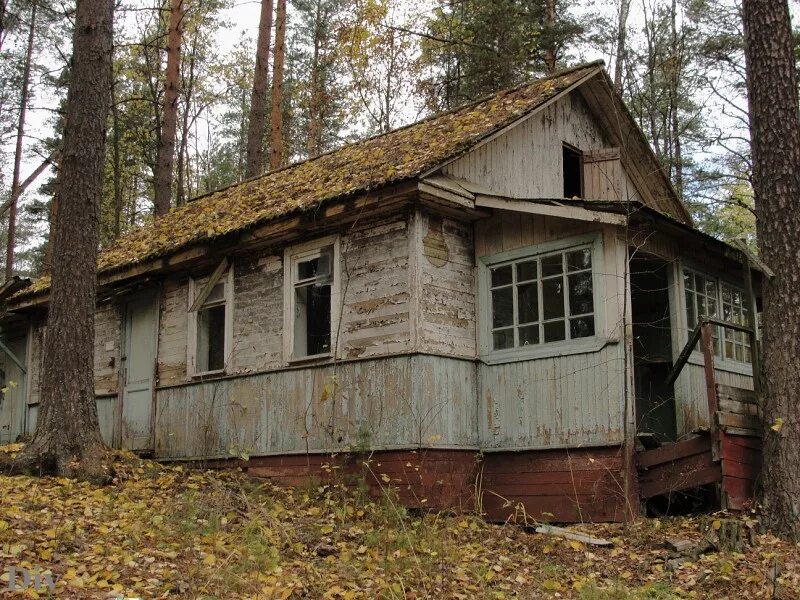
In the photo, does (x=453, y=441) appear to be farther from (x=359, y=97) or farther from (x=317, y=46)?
(x=317, y=46)

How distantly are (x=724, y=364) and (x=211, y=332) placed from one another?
7.56 m

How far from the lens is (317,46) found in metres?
32.1

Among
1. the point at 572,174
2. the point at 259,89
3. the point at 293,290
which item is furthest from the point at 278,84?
the point at 293,290

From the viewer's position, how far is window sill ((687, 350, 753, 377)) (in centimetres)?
1066

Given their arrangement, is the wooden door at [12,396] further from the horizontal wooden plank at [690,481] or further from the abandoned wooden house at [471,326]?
the horizontal wooden plank at [690,481]

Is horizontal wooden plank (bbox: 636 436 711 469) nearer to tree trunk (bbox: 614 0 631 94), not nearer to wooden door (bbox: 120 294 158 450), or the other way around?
wooden door (bbox: 120 294 158 450)

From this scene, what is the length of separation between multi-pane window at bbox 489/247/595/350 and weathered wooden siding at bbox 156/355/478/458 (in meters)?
0.73

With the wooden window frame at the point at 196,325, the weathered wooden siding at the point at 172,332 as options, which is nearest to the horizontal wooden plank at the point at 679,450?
the wooden window frame at the point at 196,325

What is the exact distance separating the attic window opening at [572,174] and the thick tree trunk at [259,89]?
9339mm

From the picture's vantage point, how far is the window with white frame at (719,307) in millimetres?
11008

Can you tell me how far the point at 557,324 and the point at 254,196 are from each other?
6.02 metres

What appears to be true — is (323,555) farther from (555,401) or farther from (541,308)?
(541,308)

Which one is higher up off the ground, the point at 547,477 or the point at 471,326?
the point at 471,326

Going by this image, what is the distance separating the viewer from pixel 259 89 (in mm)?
20172
